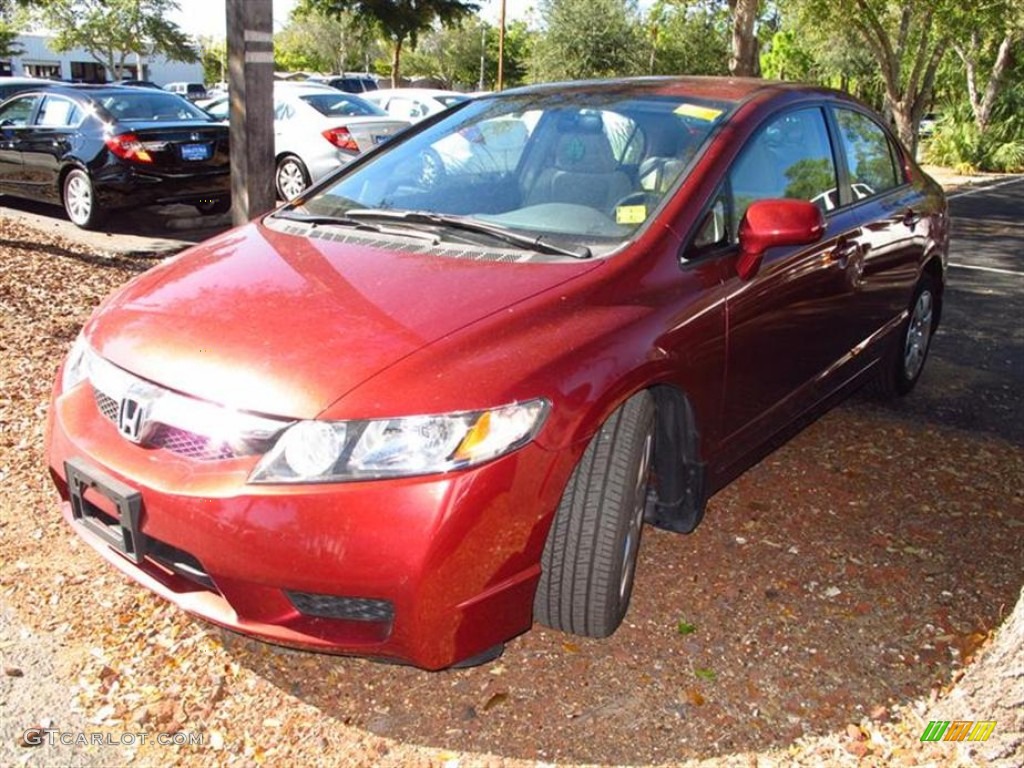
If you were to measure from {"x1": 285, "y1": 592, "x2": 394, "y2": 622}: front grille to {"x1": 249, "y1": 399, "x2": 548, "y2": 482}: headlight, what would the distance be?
309 mm

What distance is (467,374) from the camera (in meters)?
2.45

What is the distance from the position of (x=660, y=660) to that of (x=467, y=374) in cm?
118

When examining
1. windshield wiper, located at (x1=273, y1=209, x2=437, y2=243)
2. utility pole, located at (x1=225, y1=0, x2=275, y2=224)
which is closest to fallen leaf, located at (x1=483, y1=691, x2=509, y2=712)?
windshield wiper, located at (x1=273, y1=209, x2=437, y2=243)

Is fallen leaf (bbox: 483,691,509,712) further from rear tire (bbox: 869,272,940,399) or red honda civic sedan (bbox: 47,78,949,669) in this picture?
rear tire (bbox: 869,272,940,399)

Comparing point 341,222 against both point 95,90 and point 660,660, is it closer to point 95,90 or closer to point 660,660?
point 660,660

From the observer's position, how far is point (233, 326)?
2725 mm

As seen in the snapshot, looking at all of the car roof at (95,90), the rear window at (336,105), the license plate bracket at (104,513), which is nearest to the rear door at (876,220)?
the license plate bracket at (104,513)

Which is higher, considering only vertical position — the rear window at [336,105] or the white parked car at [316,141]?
the rear window at [336,105]

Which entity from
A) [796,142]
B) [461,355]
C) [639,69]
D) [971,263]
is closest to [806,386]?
[796,142]

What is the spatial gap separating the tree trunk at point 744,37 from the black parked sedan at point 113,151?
26.9ft

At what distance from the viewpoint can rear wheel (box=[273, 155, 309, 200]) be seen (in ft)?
38.8

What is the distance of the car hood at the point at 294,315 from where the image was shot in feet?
8.13

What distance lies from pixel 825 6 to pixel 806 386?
56.3 feet

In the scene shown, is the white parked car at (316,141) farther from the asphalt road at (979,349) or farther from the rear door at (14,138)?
the asphalt road at (979,349)
